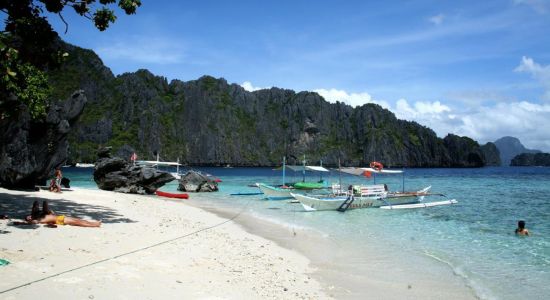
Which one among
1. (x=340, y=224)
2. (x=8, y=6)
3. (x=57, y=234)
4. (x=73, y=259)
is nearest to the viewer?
(x=73, y=259)

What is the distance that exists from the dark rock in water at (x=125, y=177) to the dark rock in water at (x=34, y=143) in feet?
33.6

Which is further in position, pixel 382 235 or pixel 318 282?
pixel 382 235

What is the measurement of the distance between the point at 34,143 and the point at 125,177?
48.8 ft

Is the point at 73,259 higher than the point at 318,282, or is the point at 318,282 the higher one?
the point at 73,259

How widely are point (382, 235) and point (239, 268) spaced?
1164cm

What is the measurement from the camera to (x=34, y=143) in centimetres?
2684

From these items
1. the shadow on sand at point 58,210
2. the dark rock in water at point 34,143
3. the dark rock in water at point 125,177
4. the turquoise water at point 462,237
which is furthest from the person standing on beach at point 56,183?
the turquoise water at point 462,237

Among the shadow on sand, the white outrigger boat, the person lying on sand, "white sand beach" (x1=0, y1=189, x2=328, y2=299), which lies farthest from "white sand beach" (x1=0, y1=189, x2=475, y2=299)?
the white outrigger boat

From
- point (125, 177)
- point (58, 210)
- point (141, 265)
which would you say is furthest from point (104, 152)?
point (141, 265)

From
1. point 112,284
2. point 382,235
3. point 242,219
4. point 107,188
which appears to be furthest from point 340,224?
point 107,188

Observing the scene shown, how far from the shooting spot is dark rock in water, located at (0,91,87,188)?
24641 mm

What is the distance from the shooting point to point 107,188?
41312 mm

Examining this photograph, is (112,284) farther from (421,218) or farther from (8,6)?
(421,218)

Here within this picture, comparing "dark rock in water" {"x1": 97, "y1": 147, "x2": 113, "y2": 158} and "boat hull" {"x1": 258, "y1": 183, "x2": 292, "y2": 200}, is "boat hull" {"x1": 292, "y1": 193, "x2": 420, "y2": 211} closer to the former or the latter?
"boat hull" {"x1": 258, "y1": 183, "x2": 292, "y2": 200}
